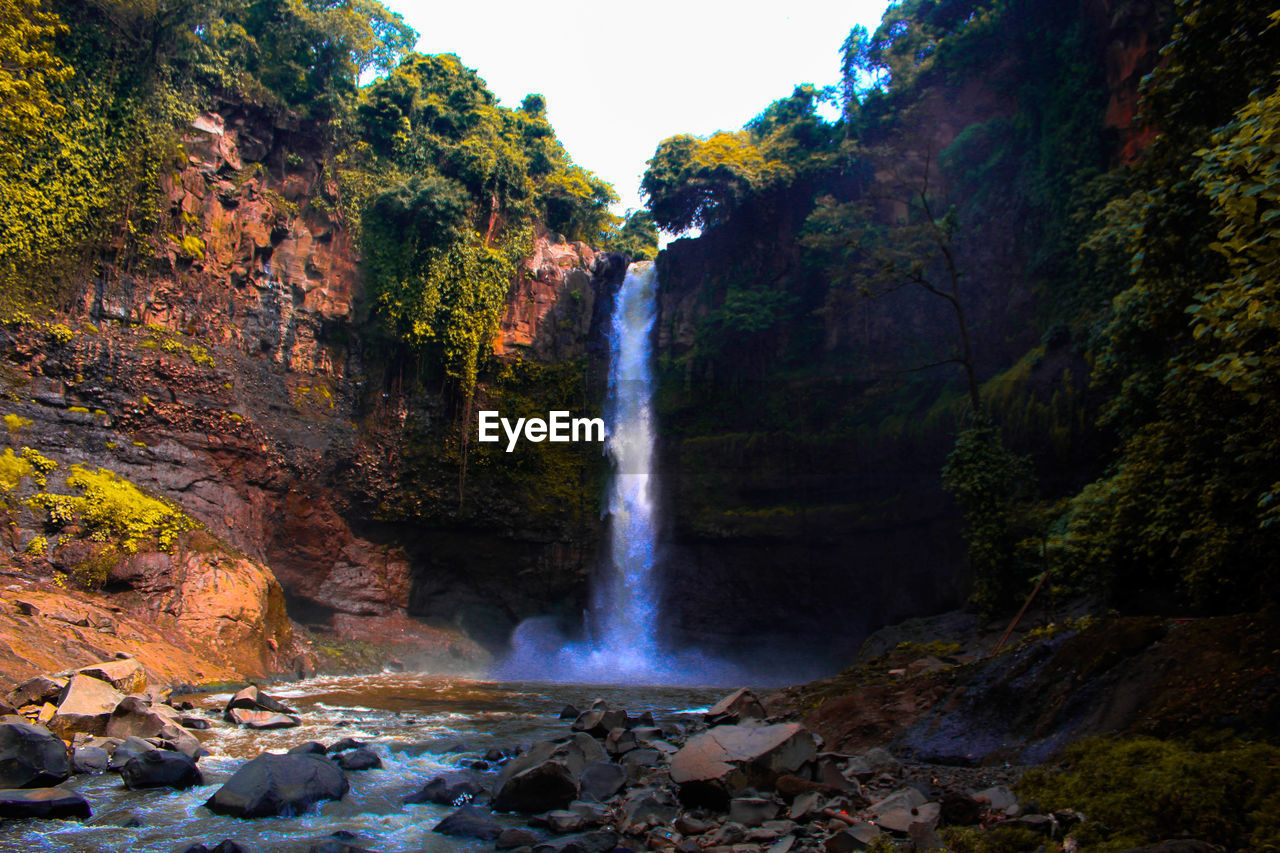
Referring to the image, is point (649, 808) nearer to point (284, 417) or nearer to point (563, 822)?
point (563, 822)

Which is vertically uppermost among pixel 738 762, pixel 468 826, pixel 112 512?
pixel 112 512

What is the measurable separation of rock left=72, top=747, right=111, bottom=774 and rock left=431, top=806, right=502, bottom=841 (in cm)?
354

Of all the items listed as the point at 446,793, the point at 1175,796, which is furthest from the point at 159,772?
the point at 1175,796

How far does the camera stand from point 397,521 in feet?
73.1

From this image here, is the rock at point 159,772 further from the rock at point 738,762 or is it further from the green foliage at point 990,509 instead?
the green foliage at point 990,509

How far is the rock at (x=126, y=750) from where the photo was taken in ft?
22.0

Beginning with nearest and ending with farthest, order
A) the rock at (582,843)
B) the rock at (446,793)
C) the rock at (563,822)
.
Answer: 1. the rock at (582,843)
2. the rock at (563,822)
3. the rock at (446,793)

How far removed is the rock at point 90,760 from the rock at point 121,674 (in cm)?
A: 268

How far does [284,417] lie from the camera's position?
20.0m

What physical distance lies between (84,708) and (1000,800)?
8.90 m

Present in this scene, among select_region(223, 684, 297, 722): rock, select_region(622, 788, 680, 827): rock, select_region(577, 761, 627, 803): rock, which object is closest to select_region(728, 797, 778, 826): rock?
select_region(622, 788, 680, 827): rock

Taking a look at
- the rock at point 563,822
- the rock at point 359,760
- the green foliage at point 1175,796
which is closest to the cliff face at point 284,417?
the rock at point 359,760

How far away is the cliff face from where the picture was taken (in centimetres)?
1609

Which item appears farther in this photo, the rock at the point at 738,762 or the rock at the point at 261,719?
the rock at the point at 261,719
